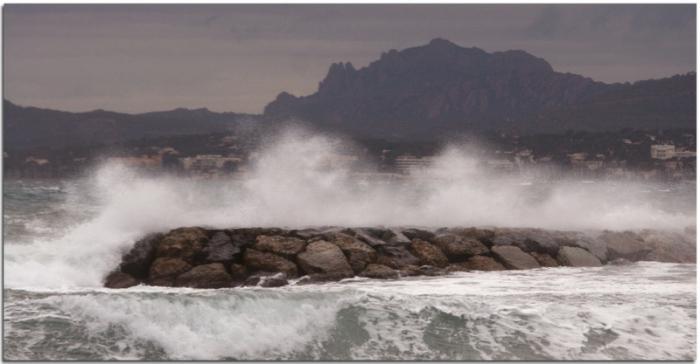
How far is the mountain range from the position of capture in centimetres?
1223

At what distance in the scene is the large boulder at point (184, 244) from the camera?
1178 cm

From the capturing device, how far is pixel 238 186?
14.9 m

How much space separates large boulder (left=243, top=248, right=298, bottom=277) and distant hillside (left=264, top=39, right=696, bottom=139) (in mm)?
2230

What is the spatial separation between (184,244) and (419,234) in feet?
12.2

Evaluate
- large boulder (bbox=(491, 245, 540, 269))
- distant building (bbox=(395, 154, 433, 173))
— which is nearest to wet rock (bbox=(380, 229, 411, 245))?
large boulder (bbox=(491, 245, 540, 269))

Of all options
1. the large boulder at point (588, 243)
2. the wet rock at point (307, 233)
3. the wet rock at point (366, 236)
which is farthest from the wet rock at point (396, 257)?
the large boulder at point (588, 243)

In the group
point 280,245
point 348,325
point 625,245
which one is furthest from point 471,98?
point 348,325

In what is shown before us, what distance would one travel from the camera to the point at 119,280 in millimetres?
11203

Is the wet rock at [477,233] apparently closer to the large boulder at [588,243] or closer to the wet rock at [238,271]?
the large boulder at [588,243]

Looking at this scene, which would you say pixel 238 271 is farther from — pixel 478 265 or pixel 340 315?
pixel 478 265

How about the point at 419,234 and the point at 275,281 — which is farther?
the point at 419,234

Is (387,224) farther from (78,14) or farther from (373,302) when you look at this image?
(78,14)

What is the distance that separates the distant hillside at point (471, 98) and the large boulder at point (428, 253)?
7.39ft

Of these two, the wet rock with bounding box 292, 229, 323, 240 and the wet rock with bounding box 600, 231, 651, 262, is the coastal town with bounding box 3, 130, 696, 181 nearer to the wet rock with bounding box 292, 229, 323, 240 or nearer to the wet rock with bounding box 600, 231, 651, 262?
the wet rock with bounding box 600, 231, 651, 262
